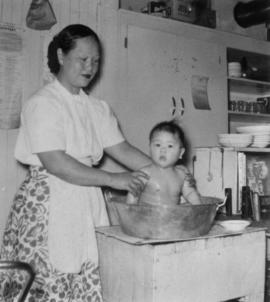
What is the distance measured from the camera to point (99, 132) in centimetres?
208

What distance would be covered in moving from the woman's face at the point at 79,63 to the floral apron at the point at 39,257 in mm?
431

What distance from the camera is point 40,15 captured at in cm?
259

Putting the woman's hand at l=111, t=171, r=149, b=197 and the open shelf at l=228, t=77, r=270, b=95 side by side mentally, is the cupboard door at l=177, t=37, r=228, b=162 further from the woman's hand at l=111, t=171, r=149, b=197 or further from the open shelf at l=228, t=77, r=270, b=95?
the woman's hand at l=111, t=171, r=149, b=197

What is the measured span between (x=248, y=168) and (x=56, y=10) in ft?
5.65

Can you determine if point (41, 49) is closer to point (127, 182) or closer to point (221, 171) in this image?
point (127, 182)

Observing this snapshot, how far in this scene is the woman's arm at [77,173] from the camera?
67.1 inches

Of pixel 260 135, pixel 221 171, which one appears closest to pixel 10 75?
pixel 221 171

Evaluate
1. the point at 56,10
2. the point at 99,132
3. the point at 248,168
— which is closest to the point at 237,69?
the point at 248,168

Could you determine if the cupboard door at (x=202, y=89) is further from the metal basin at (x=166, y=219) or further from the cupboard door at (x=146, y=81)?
the metal basin at (x=166, y=219)

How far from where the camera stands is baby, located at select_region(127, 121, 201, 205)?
2020 mm

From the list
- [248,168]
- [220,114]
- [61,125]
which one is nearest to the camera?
[61,125]

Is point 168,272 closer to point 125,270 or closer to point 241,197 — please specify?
point 125,270

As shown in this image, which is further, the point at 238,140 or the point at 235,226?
the point at 238,140

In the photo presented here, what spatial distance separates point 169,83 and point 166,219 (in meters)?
1.78
